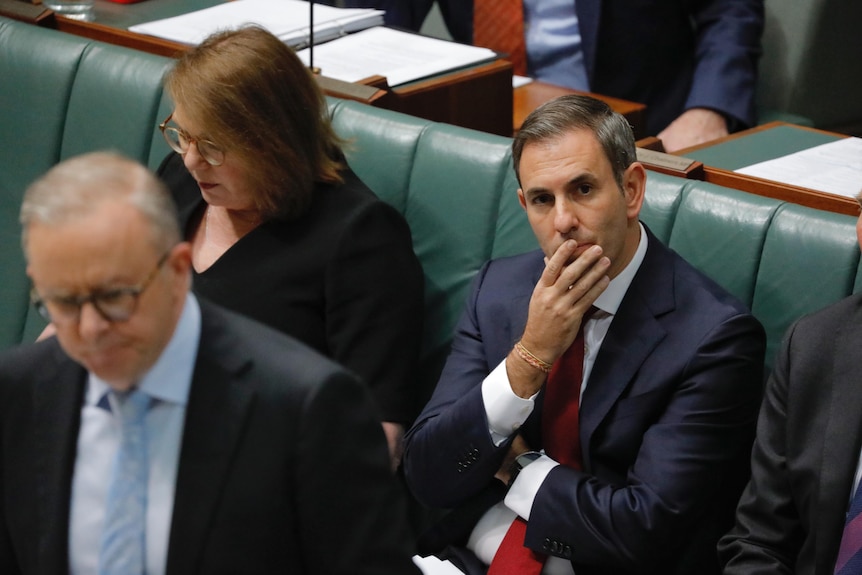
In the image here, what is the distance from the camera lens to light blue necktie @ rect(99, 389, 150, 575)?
132 centimetres

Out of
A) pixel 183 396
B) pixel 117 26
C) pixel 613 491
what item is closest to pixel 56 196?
pixel 183 396

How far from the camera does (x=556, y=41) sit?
11.2 ft

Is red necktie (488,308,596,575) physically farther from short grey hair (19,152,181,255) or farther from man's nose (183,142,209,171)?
short grey hair (19,152,181,255)

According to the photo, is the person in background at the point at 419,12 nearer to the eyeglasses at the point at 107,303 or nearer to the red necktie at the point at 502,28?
A: the red necktie at the point at 502,28

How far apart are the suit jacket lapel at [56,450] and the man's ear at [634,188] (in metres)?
0.91

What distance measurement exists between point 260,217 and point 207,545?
1062 millimetres

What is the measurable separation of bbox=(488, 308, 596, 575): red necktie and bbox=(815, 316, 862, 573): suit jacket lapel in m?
0.39

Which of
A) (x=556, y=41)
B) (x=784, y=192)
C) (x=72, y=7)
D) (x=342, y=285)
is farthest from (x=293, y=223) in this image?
(x=556, y=41)

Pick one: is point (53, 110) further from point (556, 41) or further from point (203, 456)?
point (203, 456)

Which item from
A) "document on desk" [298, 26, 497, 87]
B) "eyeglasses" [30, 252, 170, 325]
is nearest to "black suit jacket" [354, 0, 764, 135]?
"document on desk" [298, 26, 497, 87]

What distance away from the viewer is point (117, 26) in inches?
120

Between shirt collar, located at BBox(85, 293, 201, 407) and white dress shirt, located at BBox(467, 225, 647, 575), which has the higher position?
shirt collar, located at BBox(85, 293, 201, 407)

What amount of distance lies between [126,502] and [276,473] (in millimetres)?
178

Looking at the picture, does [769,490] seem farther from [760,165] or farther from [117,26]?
[117,26]
